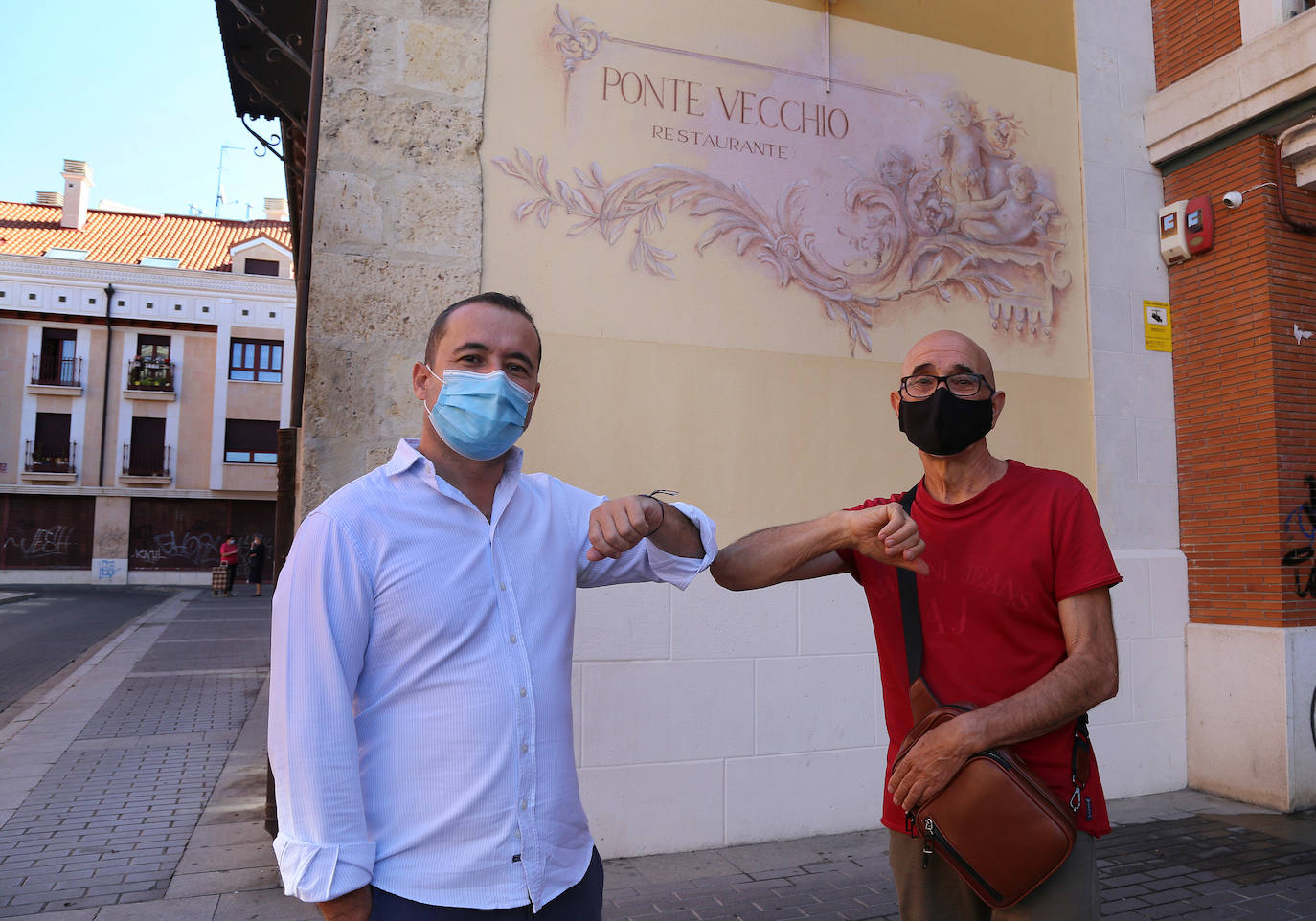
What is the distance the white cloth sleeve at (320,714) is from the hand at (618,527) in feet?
1.52

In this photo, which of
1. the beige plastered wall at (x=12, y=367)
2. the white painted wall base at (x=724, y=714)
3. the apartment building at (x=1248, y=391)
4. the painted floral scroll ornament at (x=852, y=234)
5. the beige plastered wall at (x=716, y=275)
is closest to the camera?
the white painted wall base at (x=724, y=714)

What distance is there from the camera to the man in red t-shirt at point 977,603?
2.01 m

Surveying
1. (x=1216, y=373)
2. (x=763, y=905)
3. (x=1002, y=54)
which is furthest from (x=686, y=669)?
(x=1002, y=54)

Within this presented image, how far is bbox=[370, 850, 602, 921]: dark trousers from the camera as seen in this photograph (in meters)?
1.62

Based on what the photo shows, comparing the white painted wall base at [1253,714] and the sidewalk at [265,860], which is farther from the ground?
the white painted wall base at [1253,714]

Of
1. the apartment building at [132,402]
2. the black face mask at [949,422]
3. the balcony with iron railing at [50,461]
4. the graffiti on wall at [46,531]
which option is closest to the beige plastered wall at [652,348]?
the black face mask at [949,422]

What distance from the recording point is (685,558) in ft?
6.88

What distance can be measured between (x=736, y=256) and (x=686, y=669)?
2.33 metres

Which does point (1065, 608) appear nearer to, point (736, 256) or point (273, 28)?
point (736, 256)

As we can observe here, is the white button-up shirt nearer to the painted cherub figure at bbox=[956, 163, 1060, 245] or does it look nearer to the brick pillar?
the painted cherub figure at bbox=[956, 163, 1060, 245]

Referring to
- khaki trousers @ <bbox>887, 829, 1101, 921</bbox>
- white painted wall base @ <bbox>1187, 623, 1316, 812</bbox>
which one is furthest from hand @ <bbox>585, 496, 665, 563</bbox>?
white painted wall base @ <bbox>1187, 623, 1316, 812</bbox>

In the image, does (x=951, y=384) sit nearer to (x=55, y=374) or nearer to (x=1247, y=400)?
(x=1247, y=400)

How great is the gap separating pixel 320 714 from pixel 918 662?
A: 1.38m

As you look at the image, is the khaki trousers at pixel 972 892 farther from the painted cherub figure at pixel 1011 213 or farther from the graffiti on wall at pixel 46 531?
the graffiti on wall at pixel 46 531
